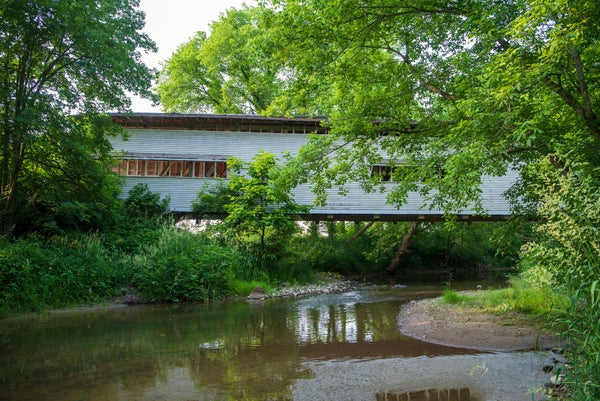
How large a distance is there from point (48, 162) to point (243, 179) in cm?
665

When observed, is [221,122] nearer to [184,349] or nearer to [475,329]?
[184,349]

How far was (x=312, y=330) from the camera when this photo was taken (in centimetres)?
908

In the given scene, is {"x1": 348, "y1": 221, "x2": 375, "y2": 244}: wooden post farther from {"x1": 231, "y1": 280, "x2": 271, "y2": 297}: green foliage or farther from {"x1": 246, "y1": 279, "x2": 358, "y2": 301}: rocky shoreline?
{"x1": 231, "y1": 280, "x2": 271, "y2": 297}: green foliage

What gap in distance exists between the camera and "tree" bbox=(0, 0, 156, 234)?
514 inches

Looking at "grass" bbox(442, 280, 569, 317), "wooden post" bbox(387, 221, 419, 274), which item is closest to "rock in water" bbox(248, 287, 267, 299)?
"grass" bbox(442, 280, 569, 317)

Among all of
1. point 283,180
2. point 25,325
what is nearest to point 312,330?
point 283,180

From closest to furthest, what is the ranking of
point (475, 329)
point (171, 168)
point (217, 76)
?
point (475, 329) < point (171, 168) < point (217, 76)

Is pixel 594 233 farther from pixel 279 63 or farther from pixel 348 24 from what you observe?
pixel 279 63

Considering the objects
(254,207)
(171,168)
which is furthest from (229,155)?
(254,207)

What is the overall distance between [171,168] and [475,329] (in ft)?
48.9

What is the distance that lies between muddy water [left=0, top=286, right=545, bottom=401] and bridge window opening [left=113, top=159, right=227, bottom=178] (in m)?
9.80

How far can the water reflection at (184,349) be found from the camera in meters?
5.43

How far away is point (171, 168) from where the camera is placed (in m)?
19.9

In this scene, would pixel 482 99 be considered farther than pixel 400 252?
No
